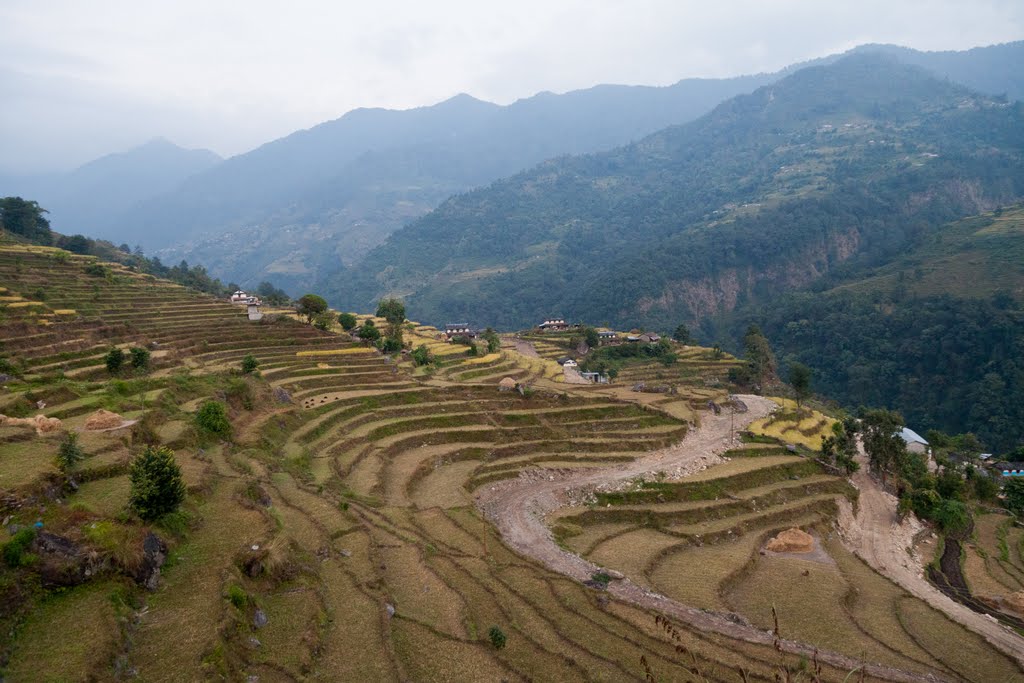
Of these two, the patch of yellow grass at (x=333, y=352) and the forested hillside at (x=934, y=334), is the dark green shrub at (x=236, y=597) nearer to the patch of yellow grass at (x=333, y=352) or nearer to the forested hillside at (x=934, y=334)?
the patch of yellow grass at (x=333, y=352)

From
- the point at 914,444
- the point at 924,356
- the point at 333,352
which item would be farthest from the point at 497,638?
the point at 924,356

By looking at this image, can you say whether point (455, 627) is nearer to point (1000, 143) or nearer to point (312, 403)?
point (312, 403)

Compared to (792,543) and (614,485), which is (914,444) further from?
(614,485)

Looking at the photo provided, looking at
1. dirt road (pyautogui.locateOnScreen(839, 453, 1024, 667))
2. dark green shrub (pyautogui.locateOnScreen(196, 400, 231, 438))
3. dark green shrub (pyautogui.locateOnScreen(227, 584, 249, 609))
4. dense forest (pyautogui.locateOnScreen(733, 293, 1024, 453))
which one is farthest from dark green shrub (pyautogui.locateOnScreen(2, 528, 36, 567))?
dense forest (pyautogui.locateOnScreen(733, 293, 1024, 453))

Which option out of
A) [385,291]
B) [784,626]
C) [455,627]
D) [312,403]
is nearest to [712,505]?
[784,626]

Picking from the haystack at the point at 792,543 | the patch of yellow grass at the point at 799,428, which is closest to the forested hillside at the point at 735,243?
the patch of yellow grass at the point at 799,428

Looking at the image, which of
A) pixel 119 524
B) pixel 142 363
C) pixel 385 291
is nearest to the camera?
pixel 119 524
